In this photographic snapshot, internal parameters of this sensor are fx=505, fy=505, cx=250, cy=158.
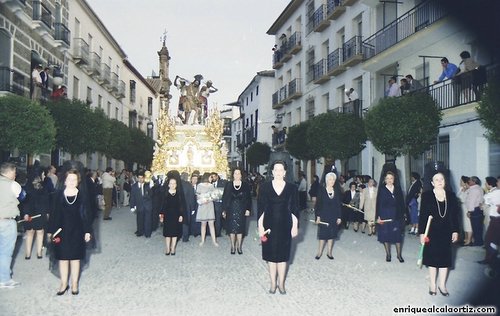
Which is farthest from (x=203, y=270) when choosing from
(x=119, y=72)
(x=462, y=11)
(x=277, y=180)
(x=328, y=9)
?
(x=119, y=72)

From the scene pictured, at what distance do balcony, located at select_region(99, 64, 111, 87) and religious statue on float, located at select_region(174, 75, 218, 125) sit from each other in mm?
12463

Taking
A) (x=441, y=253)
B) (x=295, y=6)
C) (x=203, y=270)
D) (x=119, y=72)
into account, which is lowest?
(x=203, y=270)

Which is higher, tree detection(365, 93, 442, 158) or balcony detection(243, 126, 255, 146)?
balcony detection(243, 126, 255, 146)

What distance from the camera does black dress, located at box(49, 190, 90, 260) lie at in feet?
21.2

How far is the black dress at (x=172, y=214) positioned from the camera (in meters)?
9.85

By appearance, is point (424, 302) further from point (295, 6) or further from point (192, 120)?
point (295, 6)

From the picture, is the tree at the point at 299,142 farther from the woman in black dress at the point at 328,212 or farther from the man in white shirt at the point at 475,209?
the woman in black dress at the point at 328,212

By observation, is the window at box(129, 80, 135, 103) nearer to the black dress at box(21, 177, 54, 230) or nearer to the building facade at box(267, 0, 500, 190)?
the building facade at box(267, 0, 500, 190)

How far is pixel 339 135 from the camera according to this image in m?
20.3

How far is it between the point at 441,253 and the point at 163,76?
62888 mm

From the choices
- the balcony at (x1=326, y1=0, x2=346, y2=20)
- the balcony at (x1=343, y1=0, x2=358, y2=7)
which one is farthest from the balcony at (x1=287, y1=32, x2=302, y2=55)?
the balcony at (x1=343, y1=0, x2=358, y2=7)

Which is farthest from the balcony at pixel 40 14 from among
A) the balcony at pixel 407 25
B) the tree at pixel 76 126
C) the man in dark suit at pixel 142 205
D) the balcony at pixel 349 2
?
the balcony at pixel 349 2

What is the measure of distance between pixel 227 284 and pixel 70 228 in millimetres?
2260

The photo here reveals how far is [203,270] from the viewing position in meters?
8.16
